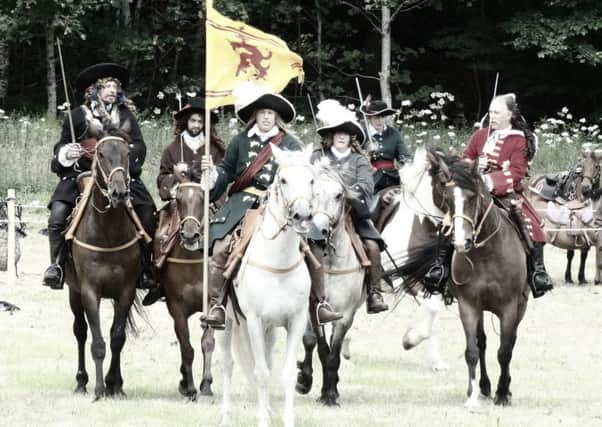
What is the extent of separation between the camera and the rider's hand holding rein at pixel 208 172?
11.6m

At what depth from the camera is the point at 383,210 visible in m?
16.3

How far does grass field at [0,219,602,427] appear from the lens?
11.6 metres

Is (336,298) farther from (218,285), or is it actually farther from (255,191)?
(218,285)

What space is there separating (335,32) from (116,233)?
28.4 m

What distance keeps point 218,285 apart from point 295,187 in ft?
5.48

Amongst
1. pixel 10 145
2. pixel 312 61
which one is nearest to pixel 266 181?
pixel 10 145

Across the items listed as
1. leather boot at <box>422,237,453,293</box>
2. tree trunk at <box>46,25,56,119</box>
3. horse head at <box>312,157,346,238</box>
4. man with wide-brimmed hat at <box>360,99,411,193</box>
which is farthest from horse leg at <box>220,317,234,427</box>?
tree trunk at <box>46,25,56,119</box>

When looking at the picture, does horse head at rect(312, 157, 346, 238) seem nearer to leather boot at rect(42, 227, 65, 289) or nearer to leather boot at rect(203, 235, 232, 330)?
leather boot at rect(203, 235, 232, 330)

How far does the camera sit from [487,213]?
12.5 meters

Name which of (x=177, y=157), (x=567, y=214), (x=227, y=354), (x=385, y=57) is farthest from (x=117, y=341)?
(x=385, y=57)

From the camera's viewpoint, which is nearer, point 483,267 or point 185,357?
point 483,267

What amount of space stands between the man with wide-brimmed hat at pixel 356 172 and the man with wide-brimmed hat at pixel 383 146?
3.02 m

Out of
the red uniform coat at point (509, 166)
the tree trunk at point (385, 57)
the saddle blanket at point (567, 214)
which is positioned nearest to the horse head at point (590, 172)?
the saddle blanket at point (567, 214)

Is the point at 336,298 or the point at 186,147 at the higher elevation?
the point at 186,147
